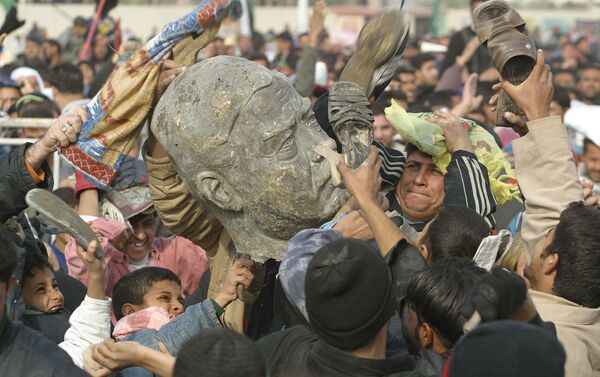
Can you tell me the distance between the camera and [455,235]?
14.3ft

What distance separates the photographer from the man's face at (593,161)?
26.6 feet

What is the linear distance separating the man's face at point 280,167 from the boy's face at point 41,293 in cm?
122

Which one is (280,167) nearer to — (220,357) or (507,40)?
(507,40)

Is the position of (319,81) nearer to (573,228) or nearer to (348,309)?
(573,228)

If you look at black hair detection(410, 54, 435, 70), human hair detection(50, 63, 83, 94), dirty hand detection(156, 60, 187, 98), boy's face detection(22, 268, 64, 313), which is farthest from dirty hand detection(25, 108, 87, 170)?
black hair detection(410, 54, 435, 70)

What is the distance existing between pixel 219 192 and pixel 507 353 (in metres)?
1.81

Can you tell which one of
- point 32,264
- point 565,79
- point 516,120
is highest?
point 516,120

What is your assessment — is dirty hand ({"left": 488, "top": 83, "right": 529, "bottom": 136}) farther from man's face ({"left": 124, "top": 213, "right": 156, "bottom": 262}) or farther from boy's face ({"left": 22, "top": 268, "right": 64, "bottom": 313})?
man's face ({"left": 124, "top": 213, "right": 156, "bottom": 262})

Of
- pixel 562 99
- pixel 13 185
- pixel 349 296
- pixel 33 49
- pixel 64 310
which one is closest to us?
pixel 349 296

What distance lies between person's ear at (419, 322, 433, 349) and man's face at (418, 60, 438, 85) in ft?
36.2

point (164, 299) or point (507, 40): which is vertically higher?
point (507, 40)

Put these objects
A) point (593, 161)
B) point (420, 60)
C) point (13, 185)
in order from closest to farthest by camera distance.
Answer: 1. point (13, 185)
2. point (593, 161)
3. point (420, 60)

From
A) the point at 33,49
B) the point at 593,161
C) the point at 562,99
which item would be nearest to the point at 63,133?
the point at 593,161

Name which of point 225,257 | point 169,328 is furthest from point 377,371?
point 225,257
